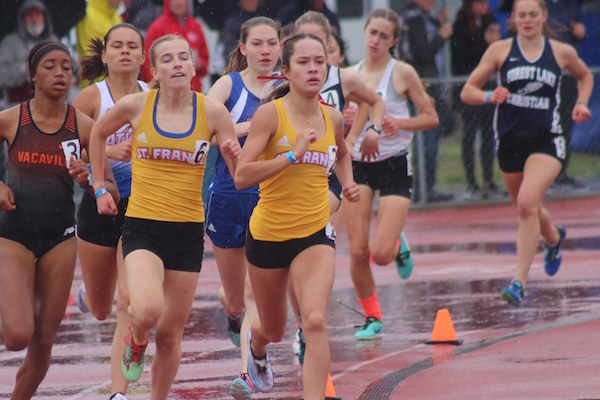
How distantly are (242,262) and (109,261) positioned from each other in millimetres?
958

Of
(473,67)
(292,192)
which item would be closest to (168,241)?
(292,192)

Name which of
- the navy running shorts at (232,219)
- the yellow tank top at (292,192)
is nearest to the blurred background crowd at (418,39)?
the navy running shorts at (232,219)

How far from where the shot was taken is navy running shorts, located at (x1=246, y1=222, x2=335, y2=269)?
24.1ft

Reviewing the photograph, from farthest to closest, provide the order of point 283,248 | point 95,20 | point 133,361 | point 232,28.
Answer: point 232,28 → point 95,20 → point 283,248 → point 133,361

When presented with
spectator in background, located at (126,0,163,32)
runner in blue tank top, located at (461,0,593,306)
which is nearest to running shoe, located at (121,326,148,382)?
runner in blue tank top, located at (461,0,593,306)

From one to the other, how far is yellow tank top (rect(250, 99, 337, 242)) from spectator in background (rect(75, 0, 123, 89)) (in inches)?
355

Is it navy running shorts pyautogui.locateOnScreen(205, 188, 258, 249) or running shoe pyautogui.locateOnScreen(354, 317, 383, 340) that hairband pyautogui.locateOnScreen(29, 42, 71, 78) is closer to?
navy running shorts pyautogui.locateOnScreen(205, 188, 258, 249)

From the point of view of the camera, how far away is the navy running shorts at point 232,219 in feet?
28.7

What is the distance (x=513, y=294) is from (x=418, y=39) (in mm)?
7900

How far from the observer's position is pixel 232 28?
1706 centimetres

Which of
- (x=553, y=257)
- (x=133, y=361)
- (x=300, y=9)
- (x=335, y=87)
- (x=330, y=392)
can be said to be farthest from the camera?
(x=300, y=9)

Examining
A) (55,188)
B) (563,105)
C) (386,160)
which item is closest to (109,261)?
(55,188)

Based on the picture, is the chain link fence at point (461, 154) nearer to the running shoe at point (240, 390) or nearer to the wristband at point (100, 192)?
the running shoe at point (240, 390)

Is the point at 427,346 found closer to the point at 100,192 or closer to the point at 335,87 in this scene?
the point at 335,87
